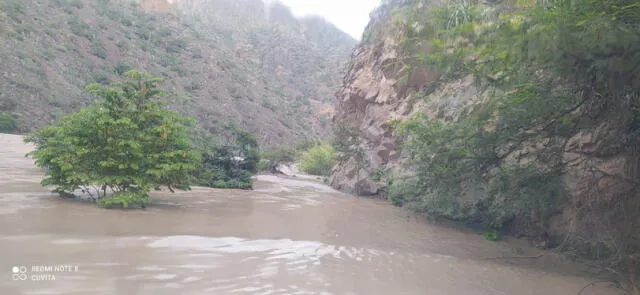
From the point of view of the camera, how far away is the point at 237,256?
6.70 m

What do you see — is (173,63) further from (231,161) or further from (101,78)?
(231,161)

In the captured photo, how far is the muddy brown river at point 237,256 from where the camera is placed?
207 inches

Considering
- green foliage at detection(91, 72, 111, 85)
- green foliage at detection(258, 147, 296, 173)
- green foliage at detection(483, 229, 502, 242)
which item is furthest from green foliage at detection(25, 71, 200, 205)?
green foliage at detection(91, 72, 111, 85)

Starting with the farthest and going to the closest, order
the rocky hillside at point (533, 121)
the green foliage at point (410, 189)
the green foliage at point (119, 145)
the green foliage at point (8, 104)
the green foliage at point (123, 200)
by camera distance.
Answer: the green foliage at point (8, 104)
the green foliage at point (410, 189)
the green foliage at point (119, 145)
the green foliage at point (123, 200)
the rocky hillside at point (533, 121)

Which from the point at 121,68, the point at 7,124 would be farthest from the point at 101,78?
the point at 7,124

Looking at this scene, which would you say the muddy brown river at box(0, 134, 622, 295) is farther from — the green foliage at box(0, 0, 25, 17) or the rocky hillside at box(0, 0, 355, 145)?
the green foliage at box(0, 0, 25, 17)

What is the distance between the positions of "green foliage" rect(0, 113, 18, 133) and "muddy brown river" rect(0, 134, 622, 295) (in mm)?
20533

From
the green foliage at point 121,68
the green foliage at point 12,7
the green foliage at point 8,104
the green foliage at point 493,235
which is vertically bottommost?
the green foliage at point 493,235

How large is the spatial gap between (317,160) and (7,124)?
69.1 feet

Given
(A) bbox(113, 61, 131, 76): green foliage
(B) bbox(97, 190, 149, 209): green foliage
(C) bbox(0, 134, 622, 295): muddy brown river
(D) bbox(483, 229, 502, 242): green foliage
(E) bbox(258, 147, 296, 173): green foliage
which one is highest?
(A) bbox(113, 61, 131, 76): green foliage

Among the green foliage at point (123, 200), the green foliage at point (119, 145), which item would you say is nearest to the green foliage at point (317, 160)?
the green foliage at point (119, 145)

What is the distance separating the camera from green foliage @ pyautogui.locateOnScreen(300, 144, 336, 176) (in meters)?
36.5

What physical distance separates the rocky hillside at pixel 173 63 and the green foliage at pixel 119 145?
19.2 metres

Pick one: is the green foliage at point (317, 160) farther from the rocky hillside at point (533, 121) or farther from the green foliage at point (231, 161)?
the rocky hillside at point (533, 121)
